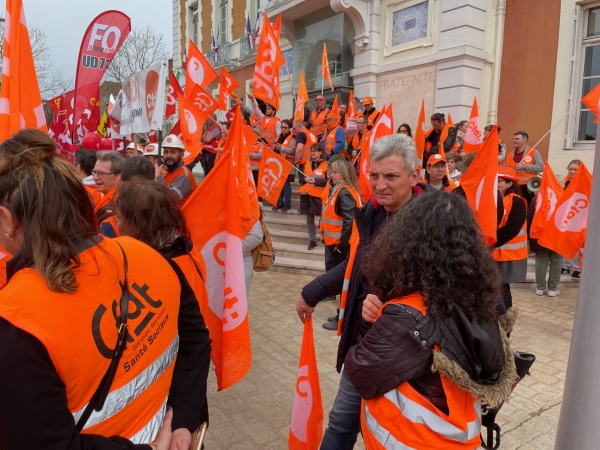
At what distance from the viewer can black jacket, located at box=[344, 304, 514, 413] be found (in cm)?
141

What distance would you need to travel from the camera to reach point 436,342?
4.59ft

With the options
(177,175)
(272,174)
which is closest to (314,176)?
(272,174)

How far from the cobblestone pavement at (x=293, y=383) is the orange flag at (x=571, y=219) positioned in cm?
93

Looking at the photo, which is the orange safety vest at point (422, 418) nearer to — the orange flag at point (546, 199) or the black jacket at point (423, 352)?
the black jacket at point (423, 352)

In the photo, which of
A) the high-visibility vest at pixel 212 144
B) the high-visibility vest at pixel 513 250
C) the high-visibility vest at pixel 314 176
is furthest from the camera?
the high-visibility vest at pixel 212 144

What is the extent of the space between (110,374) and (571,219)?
5.96m

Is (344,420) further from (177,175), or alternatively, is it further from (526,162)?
(526,162)

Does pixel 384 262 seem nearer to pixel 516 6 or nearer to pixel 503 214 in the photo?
pixel 503 214

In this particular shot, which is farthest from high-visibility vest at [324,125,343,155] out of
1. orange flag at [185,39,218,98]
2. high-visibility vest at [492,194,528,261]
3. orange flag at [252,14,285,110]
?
high-visibility vest at [492,194,528,261]

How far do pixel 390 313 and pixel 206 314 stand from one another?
151 cm

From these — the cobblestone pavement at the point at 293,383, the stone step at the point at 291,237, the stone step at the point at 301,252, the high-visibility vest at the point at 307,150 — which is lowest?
the cobblestone pavement at the point at 293,383

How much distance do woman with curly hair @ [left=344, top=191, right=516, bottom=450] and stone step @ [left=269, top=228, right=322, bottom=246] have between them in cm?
723

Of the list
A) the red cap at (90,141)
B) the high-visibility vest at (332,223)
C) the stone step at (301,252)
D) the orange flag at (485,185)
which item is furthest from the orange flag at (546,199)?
the red cap at (90,141)

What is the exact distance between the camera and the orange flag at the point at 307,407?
8.07 ft
